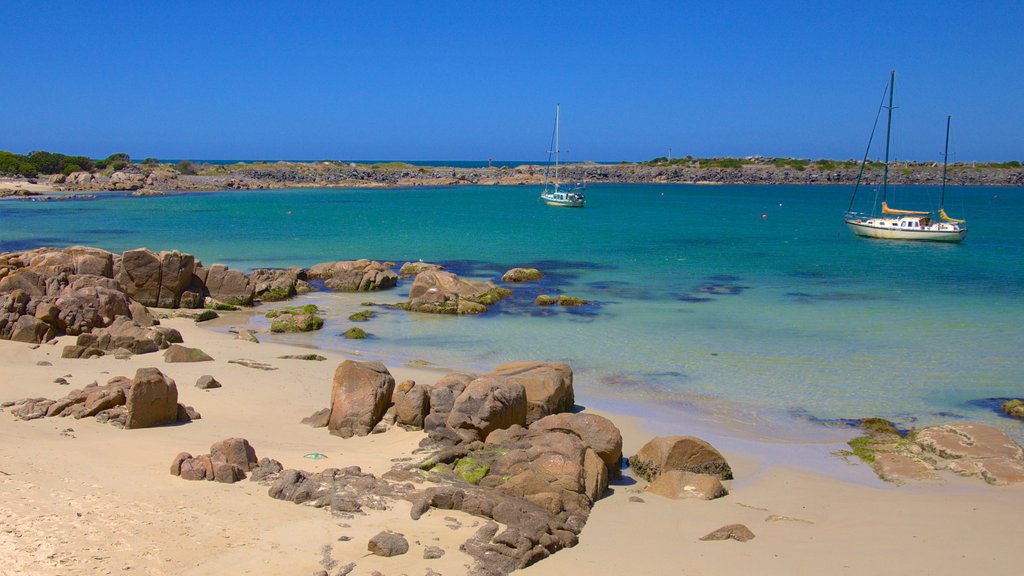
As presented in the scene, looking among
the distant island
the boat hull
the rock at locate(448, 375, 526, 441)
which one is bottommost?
the rock at locate(448, 375, 526, 441)

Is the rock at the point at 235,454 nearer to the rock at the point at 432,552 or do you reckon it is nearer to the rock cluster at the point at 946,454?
the rock at the point at 432,552

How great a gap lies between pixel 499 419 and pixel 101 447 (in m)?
5.18

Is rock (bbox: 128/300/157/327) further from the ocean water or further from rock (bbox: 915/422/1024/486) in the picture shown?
rock (bbox: 915/422/1024/486)

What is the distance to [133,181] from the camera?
325ft

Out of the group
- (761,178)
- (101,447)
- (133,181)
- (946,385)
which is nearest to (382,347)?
(101,447)

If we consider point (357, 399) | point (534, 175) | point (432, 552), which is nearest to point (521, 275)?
point (357, 399)

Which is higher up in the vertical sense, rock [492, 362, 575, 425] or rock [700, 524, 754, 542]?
rock [492, 362, 575, 425]

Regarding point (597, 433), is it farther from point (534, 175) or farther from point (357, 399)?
point (534, 175)

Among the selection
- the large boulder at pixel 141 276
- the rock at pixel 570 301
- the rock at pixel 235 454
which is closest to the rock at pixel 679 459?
the rock at pixel 235 454

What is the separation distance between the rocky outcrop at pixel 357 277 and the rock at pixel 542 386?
16.2 m

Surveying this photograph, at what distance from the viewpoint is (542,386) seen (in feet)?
41.5

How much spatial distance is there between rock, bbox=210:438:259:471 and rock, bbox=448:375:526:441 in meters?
2.73

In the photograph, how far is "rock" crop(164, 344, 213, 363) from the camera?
16.1m

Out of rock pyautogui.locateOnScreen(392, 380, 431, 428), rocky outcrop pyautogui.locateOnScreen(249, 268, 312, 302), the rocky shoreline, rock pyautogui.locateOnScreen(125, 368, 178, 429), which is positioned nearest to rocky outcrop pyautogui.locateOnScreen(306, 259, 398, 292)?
rocky outcrop pyautogui.locateOnScreen(249, 268, 312, 302)
